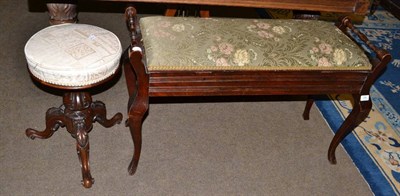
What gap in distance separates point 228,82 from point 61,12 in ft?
3.05

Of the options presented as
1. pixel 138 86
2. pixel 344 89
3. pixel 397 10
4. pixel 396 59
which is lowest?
pixel 396 59

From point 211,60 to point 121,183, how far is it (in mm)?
751

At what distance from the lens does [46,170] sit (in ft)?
6.50

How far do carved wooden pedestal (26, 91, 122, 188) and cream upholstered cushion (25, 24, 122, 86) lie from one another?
11.8 inches

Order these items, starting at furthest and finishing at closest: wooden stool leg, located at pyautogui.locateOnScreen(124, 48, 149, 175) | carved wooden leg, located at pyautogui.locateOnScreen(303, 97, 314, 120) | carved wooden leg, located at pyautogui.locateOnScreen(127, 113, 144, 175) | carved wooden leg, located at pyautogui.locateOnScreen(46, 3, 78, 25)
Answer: carved wooden leg, located at pyautogui.locateOnScreen(303, 97, 314, 120) < carved wooden leg, located at pyautogui.locateOnScreen(46, 3, 78, 25) < carved wooden leg, located at pyautogui.locateOnScreen(127, 113, 144, 175) < wooden stool leg, located at pyautogui.locateOnScreen(124, 48, 149, 175)

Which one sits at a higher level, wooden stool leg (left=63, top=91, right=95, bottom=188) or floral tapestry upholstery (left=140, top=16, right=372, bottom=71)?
floral tapestry upholstery (left=140, top=16, right=372, bottom=71)

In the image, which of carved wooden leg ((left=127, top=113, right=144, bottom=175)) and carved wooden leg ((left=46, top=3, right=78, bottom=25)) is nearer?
carved wooden leg ((left=127, top=113, right=144, bottom=175))

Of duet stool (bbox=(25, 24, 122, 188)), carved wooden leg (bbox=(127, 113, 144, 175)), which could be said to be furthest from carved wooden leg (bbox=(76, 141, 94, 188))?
carved wooden leg (bbox=(127, 113, 144, 175))

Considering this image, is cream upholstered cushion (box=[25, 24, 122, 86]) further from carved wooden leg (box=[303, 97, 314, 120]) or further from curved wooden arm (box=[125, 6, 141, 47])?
carved wooden leg (box=[303, 97, 314, 120])

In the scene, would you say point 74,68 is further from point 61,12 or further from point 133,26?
point 61,12

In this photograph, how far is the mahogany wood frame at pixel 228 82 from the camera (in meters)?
1.69

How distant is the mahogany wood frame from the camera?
1.69m

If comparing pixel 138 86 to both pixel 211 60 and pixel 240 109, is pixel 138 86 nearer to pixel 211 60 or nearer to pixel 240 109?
pixel 211 60

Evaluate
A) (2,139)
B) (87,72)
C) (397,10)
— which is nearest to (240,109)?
(87,72)
